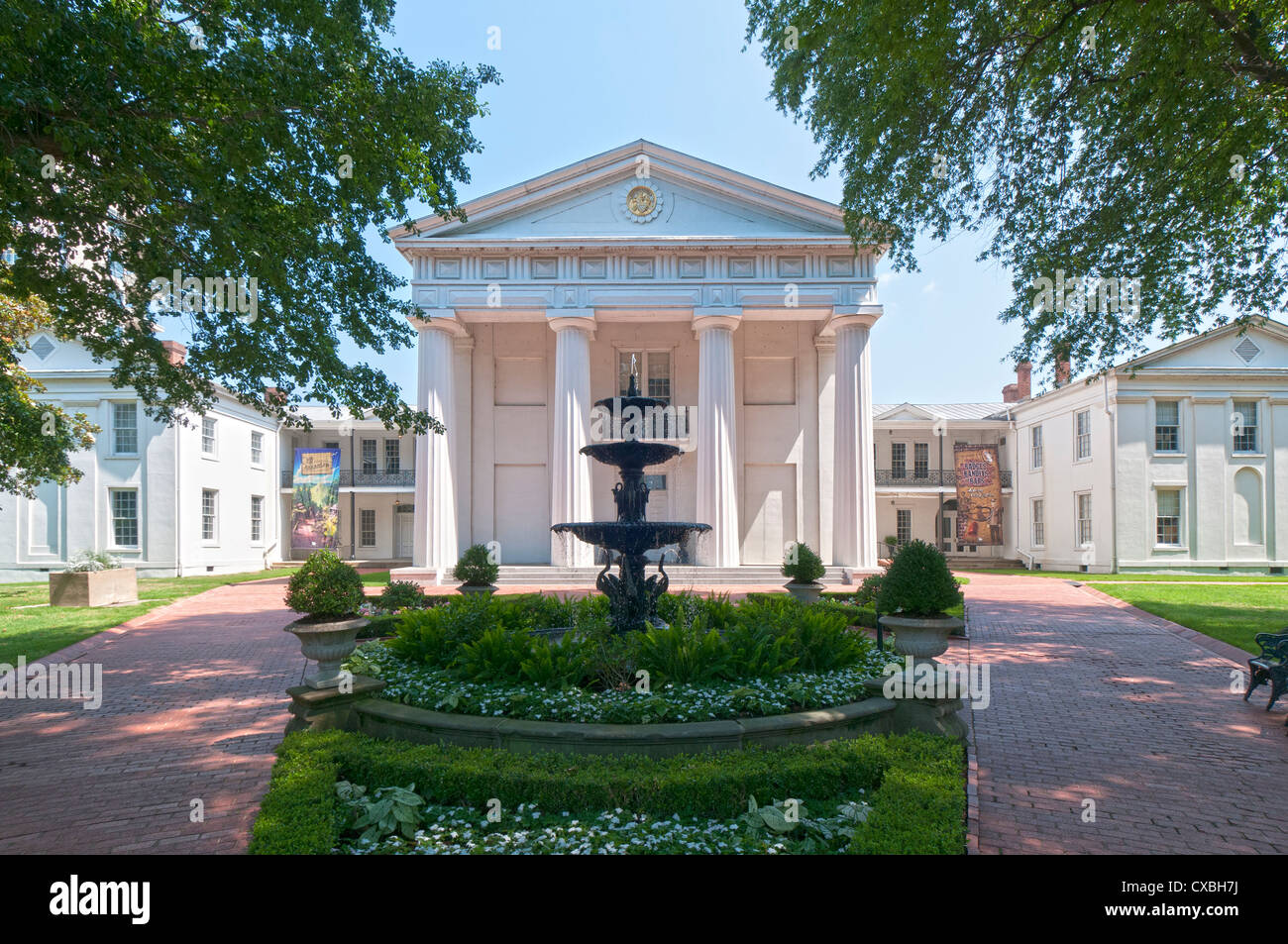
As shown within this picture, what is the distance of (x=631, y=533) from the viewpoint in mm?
8742

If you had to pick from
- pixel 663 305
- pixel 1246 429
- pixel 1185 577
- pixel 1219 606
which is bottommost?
pixel 1185 577

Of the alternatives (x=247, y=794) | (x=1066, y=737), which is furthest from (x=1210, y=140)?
(x=247, y=794)

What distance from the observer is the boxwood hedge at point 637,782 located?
440 centimetres

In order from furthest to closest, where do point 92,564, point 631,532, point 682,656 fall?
point 92,564 → point 631,532 → point 682,656

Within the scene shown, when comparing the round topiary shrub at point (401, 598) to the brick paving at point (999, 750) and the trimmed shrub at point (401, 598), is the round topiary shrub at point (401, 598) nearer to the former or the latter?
the trimmed shrub at point (401, 598)

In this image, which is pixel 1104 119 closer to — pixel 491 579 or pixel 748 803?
pixel 748 803

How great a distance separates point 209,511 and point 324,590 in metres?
27.0

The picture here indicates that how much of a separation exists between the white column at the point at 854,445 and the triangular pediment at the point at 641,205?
3.27 metres

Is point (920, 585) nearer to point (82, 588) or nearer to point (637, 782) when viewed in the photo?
point (637, 782)

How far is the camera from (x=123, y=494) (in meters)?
26.9

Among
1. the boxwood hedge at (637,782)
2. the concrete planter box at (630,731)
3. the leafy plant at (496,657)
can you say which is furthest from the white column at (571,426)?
the boxwood hedge at (637,782)

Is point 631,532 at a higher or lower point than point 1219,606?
higher

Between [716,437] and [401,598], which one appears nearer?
[401,598]

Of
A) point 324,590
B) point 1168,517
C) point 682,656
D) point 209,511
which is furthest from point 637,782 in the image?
point 1168,517
